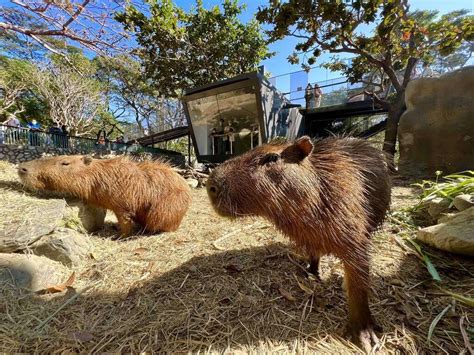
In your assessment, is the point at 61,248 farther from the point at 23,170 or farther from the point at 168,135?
the point at 168,135

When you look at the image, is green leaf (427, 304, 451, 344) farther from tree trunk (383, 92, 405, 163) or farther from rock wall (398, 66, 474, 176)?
tree trunk (383, 92, 405, 163)

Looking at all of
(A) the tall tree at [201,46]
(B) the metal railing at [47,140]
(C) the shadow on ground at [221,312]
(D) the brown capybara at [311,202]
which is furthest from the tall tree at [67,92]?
(D) the brown capybara at [311,202]

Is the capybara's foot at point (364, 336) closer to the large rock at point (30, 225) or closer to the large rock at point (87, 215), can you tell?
the large rock at point (30, 225)

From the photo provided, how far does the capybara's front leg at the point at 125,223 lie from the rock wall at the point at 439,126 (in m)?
5.96

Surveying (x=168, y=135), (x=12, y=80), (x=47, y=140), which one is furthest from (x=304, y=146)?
(x=12, y=80)

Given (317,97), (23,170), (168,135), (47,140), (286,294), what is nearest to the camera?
(286,294)

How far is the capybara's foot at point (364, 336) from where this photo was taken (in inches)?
52.1

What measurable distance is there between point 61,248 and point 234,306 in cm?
175

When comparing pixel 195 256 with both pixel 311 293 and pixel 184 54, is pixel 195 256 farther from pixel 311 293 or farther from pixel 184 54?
pixel 184 54

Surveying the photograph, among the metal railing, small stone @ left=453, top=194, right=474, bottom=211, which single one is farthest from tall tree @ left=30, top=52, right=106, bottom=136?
small stone @ left=453, top=194, right=474, bottom=211

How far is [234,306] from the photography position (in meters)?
1.66

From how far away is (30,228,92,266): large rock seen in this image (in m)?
2.26

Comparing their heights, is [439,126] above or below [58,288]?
above

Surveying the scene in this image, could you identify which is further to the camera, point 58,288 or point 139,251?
point 139,251
